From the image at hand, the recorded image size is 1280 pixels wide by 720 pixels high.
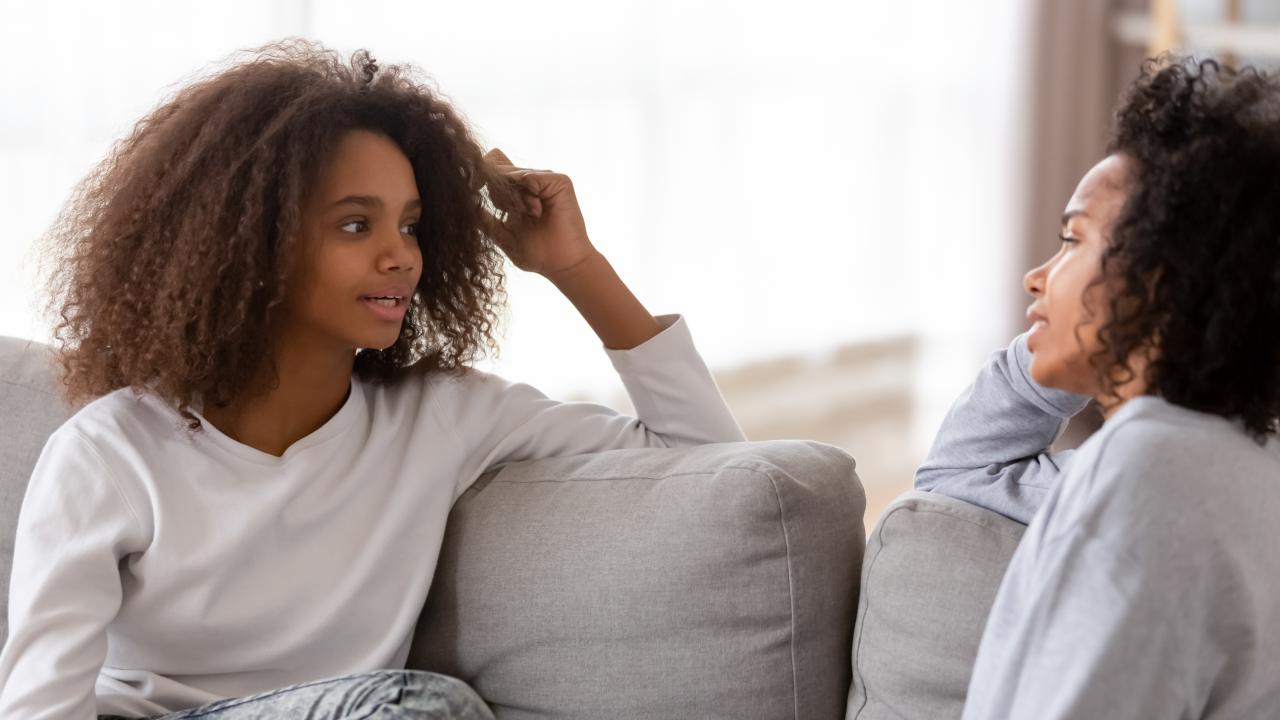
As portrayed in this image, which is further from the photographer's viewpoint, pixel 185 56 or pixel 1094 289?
pixel 185 56

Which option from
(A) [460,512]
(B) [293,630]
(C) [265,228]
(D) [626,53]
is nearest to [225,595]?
(B) [293,630]

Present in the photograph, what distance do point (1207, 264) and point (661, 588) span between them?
63 centimetres

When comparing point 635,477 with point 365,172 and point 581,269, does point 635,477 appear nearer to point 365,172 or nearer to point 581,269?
point 581,269

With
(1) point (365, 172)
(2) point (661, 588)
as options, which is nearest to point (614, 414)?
(2) point (661, 588)

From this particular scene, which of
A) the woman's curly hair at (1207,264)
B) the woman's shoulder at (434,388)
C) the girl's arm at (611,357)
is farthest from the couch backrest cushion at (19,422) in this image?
the woman's curly hair at (1207,264)

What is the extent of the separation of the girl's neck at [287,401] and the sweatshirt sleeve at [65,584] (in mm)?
147

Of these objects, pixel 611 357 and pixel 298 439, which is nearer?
pixel 298 439

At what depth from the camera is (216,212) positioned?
1.38 meters

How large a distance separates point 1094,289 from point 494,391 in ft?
2.49

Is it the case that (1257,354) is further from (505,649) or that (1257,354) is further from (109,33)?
(109,33)

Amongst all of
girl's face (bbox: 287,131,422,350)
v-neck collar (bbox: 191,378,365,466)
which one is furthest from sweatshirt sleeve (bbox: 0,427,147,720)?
girl's face (bbox: 287,131,422,350)

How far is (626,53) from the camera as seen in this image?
3.12m

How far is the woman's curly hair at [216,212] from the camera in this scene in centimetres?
139

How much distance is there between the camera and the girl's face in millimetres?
1423
